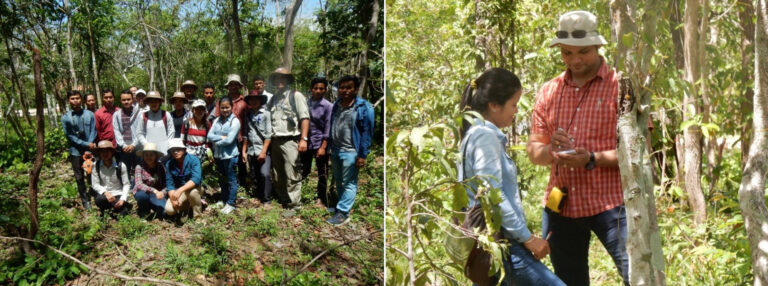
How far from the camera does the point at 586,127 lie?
166 cm

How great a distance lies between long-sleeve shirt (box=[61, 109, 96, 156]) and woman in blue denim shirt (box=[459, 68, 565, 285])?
1.06 m

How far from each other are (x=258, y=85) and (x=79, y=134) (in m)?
0.53

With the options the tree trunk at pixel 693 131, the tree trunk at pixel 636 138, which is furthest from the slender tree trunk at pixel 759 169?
the tree trunk at pixel 693 131

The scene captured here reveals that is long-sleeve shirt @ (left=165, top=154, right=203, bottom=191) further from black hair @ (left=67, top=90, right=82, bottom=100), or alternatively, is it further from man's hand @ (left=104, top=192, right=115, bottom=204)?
black hair @ (left=67, top=90, right=82, bottom=100)

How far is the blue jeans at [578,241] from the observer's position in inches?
65.4

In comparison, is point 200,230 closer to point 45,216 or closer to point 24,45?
point 45,216

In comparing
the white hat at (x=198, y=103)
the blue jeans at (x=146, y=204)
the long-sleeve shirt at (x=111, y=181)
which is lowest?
the blue jeans at (x=146, y=204)

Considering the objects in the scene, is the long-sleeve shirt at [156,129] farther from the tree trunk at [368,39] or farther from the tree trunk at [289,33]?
the tree trunk at [368,39]

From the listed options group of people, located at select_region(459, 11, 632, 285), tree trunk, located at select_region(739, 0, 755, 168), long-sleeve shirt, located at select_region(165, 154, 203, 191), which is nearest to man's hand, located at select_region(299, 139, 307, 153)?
long-sleeve shirt, located at select_region(165, 154, 203, 191)

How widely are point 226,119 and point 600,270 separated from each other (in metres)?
1.81

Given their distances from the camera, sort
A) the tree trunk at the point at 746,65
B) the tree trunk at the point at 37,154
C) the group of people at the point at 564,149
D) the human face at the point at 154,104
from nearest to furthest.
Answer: the group of people at the point at 564,149 → the tree trunk at the point at 37,154 → the human face at the point at 154,104 → the tree trunk at the point at 746,65

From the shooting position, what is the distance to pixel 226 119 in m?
1.88

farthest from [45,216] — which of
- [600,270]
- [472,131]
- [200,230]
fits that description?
[600,270]

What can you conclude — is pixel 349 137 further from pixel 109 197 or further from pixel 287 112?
pixel 109 197
